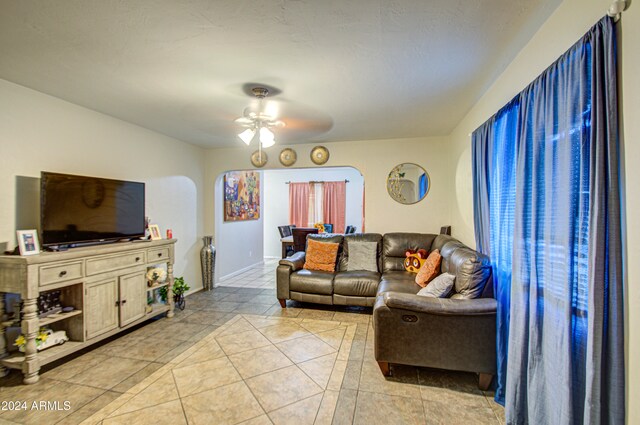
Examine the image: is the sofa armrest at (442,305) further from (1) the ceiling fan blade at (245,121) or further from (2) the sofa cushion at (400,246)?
(1) the ceiling fan blade at (245,121)

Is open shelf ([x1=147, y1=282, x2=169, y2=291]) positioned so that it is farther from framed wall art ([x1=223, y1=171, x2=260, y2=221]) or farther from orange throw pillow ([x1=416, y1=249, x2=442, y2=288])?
orange throw pillow ([x1=416, y1=249, x2=442, y2=288])

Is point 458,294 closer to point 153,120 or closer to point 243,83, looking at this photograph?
point 243,83

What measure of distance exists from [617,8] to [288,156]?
4.09 m

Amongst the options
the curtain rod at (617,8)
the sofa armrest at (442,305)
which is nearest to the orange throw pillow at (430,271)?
the sofa armrest at (442,305)

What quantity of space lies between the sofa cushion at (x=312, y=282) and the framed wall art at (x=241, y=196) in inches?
93.6

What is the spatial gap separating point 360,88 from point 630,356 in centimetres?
239

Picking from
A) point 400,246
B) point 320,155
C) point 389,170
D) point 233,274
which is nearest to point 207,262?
point 233,274

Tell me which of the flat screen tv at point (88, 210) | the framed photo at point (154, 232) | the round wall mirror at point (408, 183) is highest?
the round wall mirror at point (408, 183)

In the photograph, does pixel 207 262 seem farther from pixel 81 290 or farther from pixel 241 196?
pixel 81 290

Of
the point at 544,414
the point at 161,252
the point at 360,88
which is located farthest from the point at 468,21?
the point at 161,252

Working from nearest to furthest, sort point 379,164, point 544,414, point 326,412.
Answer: point 544,414
point 326,412
point 379,164

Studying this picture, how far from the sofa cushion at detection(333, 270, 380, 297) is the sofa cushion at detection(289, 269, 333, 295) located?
0.09 m

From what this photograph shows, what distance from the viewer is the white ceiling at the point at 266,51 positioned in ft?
5.11

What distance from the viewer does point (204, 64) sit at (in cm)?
214
